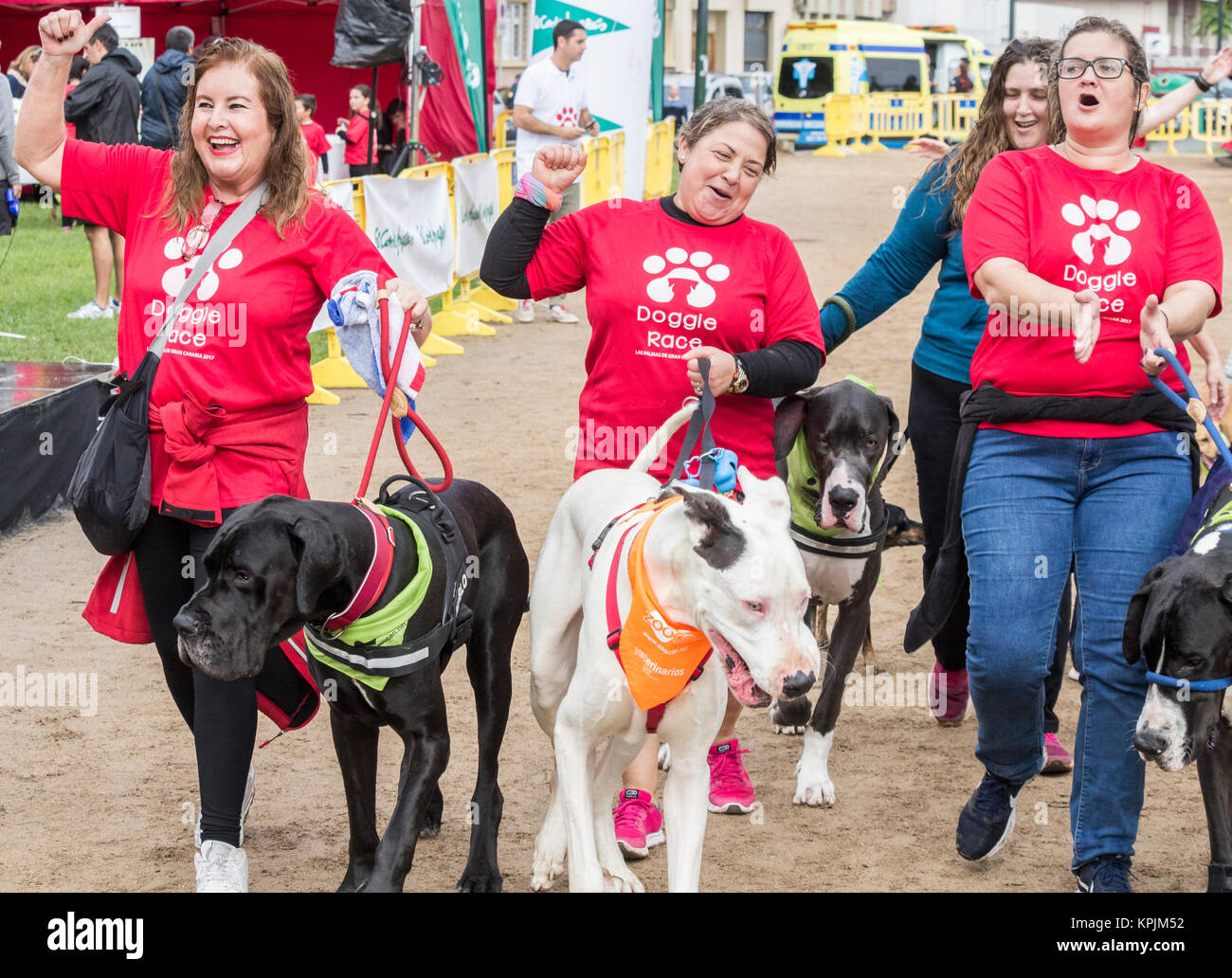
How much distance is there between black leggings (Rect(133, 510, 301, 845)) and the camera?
3.53 metres

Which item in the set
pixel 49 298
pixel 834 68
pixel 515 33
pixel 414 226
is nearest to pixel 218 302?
pixel 414 226

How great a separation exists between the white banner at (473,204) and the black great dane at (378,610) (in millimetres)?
9262

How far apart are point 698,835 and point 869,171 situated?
90.4ft

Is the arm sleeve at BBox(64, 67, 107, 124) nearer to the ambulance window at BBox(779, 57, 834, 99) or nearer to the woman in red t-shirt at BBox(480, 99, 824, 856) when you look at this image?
the woman in red t-shirt at BBox(480, 99, 824, 856)

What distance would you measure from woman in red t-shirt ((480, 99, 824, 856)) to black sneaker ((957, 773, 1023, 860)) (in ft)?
3.01

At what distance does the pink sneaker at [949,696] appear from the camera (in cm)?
525

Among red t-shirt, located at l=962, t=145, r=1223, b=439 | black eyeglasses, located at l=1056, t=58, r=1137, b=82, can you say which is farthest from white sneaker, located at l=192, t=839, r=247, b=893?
black eyeglasses, located at l=1056, t=58, r=1137, b=82

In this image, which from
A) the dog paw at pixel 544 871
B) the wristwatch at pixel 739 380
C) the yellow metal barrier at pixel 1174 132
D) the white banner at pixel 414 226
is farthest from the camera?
the yellow metal barrier at pixel 1174 132

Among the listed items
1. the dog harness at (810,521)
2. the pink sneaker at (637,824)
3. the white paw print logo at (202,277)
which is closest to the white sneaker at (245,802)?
the pink sneaker at (637,824)

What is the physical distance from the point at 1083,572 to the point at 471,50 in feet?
45.1

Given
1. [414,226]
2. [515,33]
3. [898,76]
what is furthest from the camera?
[515,33]

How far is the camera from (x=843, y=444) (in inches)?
175

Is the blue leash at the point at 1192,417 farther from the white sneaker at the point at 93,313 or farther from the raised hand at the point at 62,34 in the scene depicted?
the white sneaker at the point at 93,313

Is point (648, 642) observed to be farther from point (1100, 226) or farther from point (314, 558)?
point (1100, 226)
